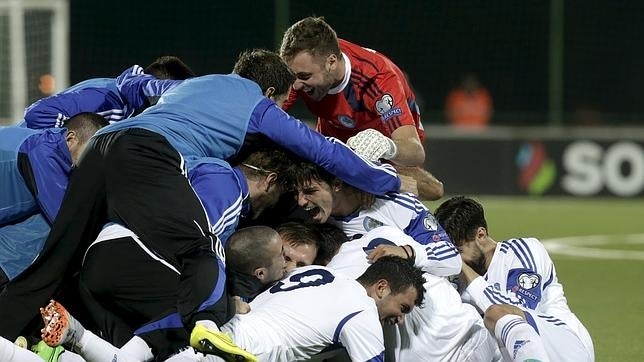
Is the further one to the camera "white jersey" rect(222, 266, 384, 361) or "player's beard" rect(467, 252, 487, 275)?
"player's beard" rect(467, 252, 487, 275)

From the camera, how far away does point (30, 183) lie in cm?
625

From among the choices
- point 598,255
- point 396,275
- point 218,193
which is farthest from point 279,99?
point 598,255

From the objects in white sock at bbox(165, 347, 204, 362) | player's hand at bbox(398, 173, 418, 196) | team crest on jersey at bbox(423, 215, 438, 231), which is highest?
player's hand at bbox(398, 173, 418, 196)

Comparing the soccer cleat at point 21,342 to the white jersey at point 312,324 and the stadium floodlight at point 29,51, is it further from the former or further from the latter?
the stadium floodlight at point 29,51

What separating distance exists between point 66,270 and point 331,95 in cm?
227

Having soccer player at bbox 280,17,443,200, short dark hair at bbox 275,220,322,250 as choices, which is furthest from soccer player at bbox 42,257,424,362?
soccer player at bbox 280,17,443,200

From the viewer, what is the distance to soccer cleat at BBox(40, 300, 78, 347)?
5641mm

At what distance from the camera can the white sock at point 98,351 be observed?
5715 mm

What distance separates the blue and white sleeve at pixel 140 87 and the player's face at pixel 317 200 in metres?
1.01

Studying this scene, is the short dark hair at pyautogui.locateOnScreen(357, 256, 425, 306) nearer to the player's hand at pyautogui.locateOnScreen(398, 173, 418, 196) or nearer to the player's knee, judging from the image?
the player's knee

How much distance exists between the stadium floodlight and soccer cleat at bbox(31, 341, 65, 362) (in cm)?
823

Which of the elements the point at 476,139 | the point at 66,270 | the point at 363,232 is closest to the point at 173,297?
the point at 66,270

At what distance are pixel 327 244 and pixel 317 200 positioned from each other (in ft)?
0.88

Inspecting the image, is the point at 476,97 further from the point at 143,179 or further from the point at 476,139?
the point at 143,179
